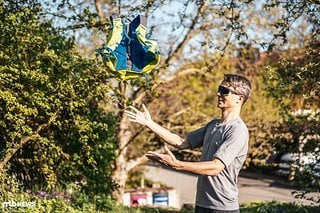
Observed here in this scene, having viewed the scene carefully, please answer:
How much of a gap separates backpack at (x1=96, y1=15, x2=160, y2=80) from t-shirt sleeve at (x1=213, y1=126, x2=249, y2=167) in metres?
1.51

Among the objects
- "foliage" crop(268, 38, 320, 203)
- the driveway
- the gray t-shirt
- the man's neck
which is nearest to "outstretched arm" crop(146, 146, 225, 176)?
the gray t-shirt

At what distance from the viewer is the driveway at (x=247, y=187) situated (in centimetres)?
2089

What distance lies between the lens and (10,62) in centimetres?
684

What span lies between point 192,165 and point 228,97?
68 centimetres

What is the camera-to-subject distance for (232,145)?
12.2 ft

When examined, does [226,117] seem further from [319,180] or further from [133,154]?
[133,154]

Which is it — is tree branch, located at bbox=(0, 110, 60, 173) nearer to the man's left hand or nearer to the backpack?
the backpack

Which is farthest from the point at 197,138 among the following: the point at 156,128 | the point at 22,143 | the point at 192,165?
the point at 22,143

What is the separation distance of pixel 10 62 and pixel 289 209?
4874 millimetres

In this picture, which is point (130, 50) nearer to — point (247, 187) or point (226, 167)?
point (226, 167)

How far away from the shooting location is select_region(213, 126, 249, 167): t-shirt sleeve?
3672mm

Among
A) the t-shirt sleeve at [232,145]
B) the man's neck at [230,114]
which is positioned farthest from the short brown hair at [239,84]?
the t-shirt sleeve at [232,145]

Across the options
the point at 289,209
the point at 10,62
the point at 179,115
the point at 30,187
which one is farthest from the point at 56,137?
the point at 179,115

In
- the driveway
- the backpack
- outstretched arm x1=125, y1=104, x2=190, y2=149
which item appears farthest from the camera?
the driveway
